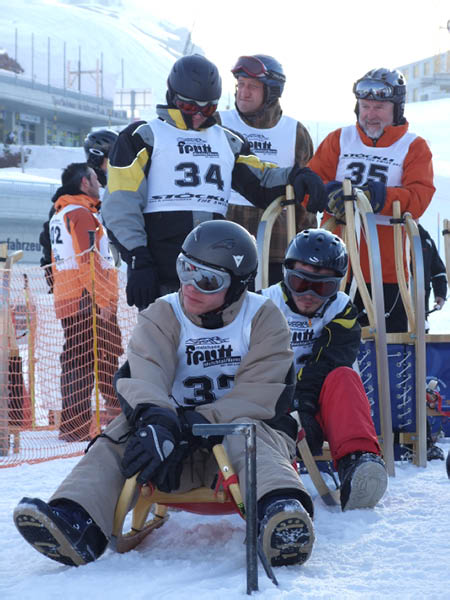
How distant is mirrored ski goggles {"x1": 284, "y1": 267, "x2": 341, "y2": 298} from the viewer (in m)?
3.66

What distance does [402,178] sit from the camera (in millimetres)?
4688

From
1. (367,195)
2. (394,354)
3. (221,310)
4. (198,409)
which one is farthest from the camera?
(367,195)

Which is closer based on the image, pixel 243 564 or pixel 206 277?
pixel 243 564

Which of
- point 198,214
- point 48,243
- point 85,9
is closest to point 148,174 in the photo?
point 198,214

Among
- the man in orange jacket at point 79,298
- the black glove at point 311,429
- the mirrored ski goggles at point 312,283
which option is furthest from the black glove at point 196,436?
the man in orange jacket at point 79,298

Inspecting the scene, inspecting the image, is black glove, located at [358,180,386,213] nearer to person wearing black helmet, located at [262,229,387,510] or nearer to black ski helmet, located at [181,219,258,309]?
person wearing black helmet, located at [262,229,387,510]

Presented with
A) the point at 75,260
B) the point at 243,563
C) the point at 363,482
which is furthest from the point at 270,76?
the point at 243,563

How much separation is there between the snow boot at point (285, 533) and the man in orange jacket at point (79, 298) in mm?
3399

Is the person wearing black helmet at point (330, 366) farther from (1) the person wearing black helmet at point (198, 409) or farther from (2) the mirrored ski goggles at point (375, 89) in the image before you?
(2) the mirrored ski goggles at point (375, 89)

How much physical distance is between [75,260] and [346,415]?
2.99 m

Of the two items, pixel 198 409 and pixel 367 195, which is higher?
pixel 367 195

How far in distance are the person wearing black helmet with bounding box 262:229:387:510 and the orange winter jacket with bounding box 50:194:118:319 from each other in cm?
225

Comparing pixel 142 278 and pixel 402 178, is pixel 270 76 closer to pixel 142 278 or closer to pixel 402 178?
pixel 402 178

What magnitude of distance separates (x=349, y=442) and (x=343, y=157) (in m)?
1.97
